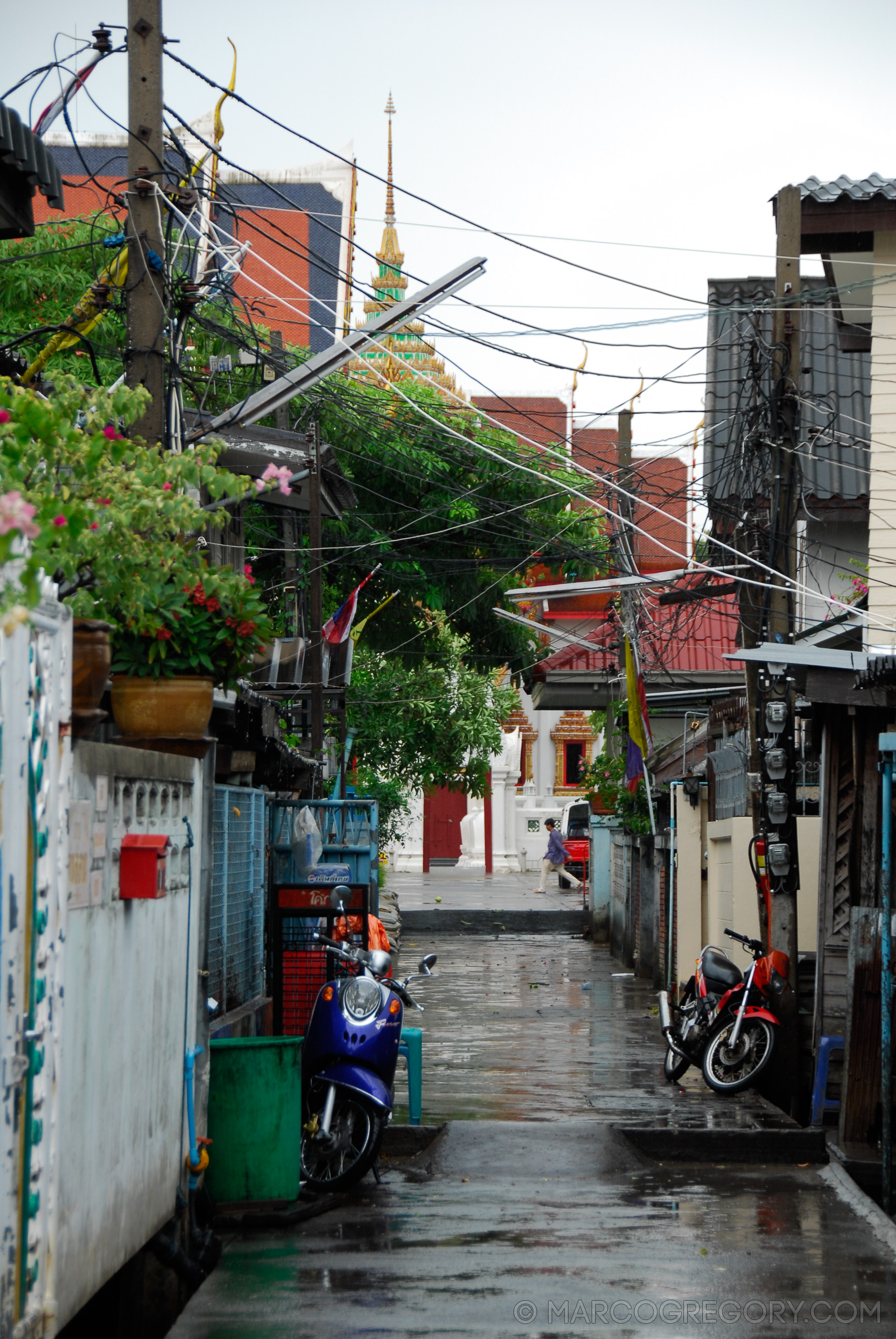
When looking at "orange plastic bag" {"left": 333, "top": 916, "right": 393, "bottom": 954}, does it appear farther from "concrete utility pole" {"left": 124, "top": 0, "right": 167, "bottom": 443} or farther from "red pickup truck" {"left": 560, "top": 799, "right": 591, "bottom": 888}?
"red pickup truck" {"left": 560, "top": 799, "right": 591, "bottom": 888}

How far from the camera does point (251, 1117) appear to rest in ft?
23.6

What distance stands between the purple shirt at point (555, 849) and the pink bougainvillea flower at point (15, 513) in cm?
3424

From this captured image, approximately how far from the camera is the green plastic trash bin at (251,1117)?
7.20 metres

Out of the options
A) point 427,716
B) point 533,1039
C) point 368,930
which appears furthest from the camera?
point 427,716

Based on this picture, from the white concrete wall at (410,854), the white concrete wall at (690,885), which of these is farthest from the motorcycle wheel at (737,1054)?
the white concrete wall at (410,854)

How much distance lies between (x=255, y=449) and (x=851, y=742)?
6.99 m

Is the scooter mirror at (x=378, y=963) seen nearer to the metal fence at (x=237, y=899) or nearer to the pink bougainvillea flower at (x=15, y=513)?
the metal fence at (x=237, y=899)

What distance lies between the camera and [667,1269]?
6.50 m

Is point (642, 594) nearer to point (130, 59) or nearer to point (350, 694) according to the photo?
point (350, 694)

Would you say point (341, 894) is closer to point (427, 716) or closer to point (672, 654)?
point (427, 716)

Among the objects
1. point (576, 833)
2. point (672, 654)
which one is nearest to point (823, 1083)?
point (672, 654)

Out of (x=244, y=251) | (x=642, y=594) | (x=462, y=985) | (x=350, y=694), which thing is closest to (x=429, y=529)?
(x=350, y=694)

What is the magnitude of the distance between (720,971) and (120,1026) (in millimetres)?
6983

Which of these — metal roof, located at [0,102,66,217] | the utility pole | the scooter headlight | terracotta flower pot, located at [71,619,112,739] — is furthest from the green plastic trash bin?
the utility pole
